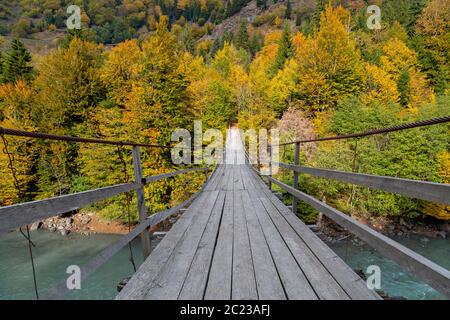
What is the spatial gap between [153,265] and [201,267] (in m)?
0.42

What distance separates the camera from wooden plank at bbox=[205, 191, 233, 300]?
1638 millimetres

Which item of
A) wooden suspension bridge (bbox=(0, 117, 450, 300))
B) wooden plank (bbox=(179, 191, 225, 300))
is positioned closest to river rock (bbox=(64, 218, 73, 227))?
wooden suspension bridge (bbox=(0, 117, 450, 300))

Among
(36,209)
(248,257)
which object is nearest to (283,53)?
(248,257)

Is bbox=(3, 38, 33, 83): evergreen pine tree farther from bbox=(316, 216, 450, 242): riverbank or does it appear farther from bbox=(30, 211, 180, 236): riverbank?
bbox=(316, 216, 450, 242): riverbank

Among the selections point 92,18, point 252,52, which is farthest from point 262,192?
point 92,18

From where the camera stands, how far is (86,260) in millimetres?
12164

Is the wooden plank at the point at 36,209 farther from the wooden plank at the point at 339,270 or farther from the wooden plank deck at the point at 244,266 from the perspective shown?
the wooden plank at the point at 339,270

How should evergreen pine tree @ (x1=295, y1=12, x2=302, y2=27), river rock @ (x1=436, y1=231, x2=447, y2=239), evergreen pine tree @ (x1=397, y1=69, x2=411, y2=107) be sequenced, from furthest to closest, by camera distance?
evergreen pine tree @ (x1=295, y1=12, x2=302, y2=27) < evergreen pine tree @ (x1=397, y1=69, x2=411, y2=107) < river rock @ (x1=436, y1=231, x2=447, y2=239)

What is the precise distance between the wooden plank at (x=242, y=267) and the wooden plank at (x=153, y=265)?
2.06 feet

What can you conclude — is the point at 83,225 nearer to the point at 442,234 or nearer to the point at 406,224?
the point at 406,224

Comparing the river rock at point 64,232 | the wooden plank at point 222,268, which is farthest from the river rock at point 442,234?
the river rock at point 64,232

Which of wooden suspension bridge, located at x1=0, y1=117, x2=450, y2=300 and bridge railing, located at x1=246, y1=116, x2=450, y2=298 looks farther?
wooden suspension bridge, located at x1=0, y1=117, x2=450, y2=300
